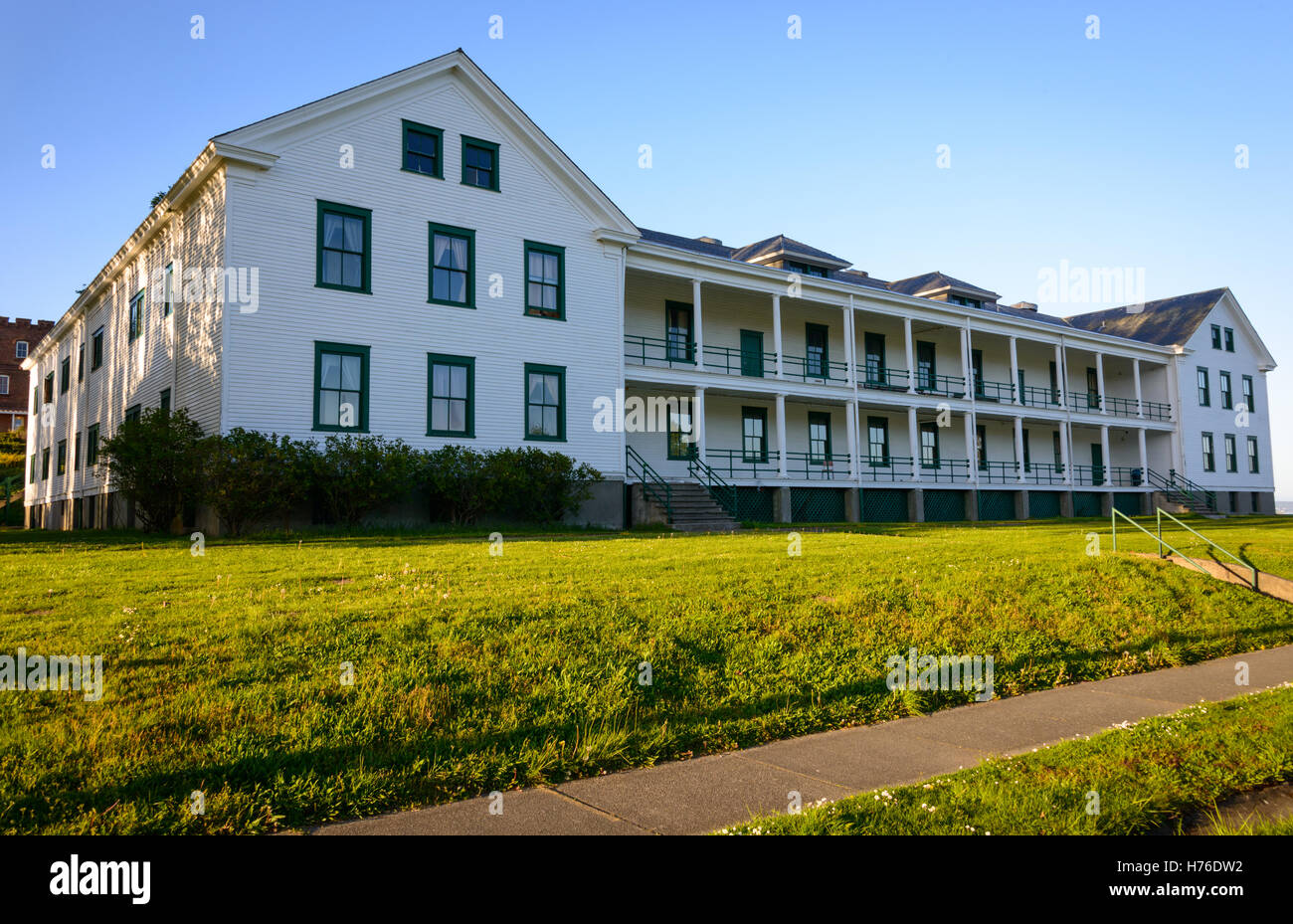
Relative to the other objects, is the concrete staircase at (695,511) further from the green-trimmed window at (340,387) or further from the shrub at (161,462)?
the shrub at (161,462)

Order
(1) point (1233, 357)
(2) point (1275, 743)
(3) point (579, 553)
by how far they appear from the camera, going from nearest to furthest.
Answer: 1. (2) point (1275, 743)
2. (3) point (579, 553)
3. (1) point (1233, 357)

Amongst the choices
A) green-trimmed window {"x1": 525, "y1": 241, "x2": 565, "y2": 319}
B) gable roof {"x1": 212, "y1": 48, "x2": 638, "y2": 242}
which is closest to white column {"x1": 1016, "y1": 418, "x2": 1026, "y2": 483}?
gable roof {"x1": 212, "y1": 48, "x2": 638, "y2": 242}

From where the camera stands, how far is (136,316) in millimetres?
24297

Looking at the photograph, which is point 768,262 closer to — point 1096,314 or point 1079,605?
point 1079,605

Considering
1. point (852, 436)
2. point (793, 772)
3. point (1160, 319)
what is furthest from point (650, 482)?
point (1160, 319)

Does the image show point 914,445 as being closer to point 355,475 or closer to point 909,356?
point 909,356

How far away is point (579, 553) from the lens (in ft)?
39.7

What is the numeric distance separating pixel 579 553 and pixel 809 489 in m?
17.4

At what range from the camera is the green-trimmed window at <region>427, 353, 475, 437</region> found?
66.2ft

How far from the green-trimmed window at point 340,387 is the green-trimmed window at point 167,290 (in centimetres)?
532

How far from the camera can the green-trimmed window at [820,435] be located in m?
30.7

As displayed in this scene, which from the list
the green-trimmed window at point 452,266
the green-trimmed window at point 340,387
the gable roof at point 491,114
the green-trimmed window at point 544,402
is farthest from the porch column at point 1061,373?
the green-trimmed window at point 340,387

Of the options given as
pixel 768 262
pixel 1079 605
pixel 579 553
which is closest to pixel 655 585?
pixel 579 553

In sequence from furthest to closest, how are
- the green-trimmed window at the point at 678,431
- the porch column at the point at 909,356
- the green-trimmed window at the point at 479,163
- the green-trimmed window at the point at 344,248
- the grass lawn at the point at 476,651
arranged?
1. the porch column at the point at 909,356
2. the green-trimmed window at the point at 678,431
3. the green-trimmed window at the point at 479,163
4. the green-trimmed window at the point at 344,248
5. the grass lawn at the point at 476,651
